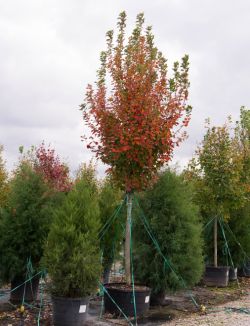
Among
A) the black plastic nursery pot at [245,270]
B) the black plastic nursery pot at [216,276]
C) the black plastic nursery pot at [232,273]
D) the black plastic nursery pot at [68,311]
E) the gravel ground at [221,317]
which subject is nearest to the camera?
the black plastic nursery pot at [68,311]

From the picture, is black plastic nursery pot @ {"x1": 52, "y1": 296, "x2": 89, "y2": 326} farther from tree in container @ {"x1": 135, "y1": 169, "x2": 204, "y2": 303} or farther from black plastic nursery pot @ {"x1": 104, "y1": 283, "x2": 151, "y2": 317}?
tree in container @ {"x1": 135, "y1": 169, "x2": 204, "y2": 303}

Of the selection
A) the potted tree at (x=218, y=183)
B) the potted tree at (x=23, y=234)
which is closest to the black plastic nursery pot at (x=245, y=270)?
the potted tree at (x=218, y=183)

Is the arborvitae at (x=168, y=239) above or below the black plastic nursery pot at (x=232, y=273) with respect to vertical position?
above

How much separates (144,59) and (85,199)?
2.95 metres

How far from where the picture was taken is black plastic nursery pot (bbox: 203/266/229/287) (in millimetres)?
11877

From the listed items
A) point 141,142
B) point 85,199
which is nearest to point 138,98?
point 141,142

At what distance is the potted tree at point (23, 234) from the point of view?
824 cm

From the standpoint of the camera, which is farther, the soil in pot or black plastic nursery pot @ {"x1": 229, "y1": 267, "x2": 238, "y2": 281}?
black plastic nursery pot @ {"x1": 229, "y1": 267, "x2": 238, "y2": 281}

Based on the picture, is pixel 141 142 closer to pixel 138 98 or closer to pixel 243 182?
pixel 138 98

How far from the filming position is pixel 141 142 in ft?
25.4

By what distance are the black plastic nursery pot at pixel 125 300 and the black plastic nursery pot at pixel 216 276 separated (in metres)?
4.46

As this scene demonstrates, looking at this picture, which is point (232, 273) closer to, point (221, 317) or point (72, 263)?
point (221, 317)

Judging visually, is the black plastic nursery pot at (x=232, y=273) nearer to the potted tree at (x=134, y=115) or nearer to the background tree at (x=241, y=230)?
the background tree at (x=241, y=230)

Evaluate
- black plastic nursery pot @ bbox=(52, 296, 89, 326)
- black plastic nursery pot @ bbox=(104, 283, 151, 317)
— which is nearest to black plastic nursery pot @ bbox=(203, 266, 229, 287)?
black plastic nursery pot @ bbox=(104, 283, 151, 317)
